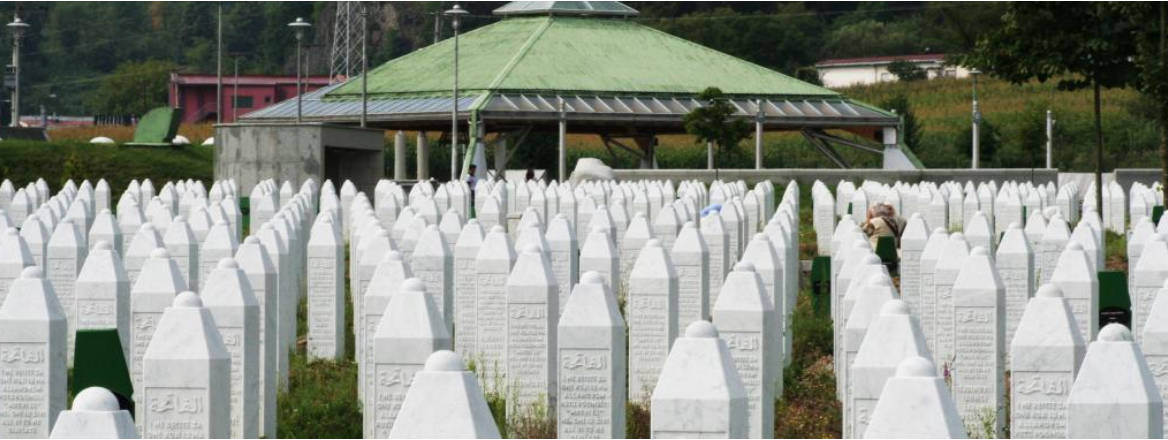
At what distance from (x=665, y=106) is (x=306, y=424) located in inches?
1759

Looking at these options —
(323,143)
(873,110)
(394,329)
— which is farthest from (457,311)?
(873,110)

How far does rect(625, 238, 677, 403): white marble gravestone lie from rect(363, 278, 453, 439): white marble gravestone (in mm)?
2335

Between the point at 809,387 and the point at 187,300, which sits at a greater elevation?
the point at 187,300

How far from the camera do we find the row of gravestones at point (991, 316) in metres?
7.87

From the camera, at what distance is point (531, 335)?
9891 mm

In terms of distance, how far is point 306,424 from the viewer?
10461mm

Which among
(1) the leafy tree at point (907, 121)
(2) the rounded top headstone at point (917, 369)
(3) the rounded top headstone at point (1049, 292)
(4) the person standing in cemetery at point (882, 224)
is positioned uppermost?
(1) the leafy tree at point (907, 121)

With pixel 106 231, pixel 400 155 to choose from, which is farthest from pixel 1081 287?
pixel 400 155

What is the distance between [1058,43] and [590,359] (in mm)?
16888

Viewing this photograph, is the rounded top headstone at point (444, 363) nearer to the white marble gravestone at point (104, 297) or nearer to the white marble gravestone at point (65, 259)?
the white marble gravestone at point (104, 297)

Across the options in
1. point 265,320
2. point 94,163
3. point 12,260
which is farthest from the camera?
point 94,163

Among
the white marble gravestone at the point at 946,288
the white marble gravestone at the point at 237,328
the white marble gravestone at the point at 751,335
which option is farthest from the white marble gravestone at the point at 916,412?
the white marble gravestone at the point at 946,288

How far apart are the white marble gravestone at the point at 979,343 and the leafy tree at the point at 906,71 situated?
9985 centimetres

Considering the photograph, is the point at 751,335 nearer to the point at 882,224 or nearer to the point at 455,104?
the point at 882,224
